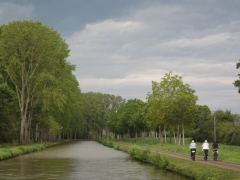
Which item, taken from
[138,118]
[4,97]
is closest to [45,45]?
[4,97]

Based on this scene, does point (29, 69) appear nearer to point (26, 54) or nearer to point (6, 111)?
point (26, 54)

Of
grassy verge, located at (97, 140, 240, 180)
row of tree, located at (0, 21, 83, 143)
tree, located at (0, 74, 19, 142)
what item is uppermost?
row of tree, located at (0, 21, 83, 143)

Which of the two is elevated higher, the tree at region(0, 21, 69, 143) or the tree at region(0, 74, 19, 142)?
the tree at region(0, 21, 69, 143)

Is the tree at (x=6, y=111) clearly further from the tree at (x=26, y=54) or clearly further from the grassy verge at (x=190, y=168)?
the grassy verge at (x=190, y=168)

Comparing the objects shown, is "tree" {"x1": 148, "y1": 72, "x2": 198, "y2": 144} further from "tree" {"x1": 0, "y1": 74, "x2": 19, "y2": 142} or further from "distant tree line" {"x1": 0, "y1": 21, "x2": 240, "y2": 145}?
"tree" {"x1": 0, "y1": 74, "x2": 19, "y2": 142}

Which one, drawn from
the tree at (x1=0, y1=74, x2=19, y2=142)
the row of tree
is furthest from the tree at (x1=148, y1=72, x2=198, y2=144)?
the tree at (x1=0, y1=74, x2=19, y2=142)

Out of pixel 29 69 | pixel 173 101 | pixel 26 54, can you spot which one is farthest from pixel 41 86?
pixel 173 101

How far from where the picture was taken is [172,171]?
30.1 m

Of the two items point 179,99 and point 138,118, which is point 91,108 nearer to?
point 138,118

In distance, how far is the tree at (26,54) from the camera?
203 ft

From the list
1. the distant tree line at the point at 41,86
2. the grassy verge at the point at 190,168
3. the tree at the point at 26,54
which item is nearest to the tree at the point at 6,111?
the distant tree line at the point at 41,86

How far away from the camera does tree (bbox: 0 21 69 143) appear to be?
62.0 m

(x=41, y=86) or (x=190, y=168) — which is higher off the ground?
(x=41, y=86)

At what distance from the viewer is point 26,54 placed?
62.9 metres
